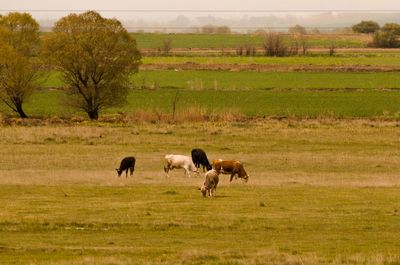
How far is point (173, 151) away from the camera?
49.1 meters

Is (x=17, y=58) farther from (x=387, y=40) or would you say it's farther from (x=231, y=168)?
(x=387, y=40)

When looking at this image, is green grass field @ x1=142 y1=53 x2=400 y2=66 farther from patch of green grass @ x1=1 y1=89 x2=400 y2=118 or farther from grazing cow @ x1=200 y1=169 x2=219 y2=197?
grazing cow @ x1=200 y1=169 x2=219 y2=197

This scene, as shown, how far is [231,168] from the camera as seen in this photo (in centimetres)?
3741

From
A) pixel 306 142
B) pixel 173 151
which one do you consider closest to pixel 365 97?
pixel 306 142

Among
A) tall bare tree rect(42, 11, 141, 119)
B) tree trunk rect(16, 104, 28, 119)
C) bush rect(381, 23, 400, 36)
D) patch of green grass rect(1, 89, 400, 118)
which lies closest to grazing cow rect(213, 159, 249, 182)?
patch of green grass rect(1, 89, 400, 118)

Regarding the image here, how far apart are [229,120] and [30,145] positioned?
17888 millimetres

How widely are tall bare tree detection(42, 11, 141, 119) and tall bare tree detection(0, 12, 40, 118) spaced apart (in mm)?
2935

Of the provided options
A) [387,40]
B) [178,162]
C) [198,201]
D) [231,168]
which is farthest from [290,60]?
[198,201]

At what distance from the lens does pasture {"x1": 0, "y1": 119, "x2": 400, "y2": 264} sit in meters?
21.7

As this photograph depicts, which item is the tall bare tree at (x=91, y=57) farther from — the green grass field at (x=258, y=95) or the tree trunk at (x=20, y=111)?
the tree trunk at (x=20, y=111)

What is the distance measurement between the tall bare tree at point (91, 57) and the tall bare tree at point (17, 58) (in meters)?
2.93

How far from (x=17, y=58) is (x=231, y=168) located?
38762 millimetres

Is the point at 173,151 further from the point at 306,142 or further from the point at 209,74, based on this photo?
the point at 209,74

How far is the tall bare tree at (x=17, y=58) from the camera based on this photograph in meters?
72.2
